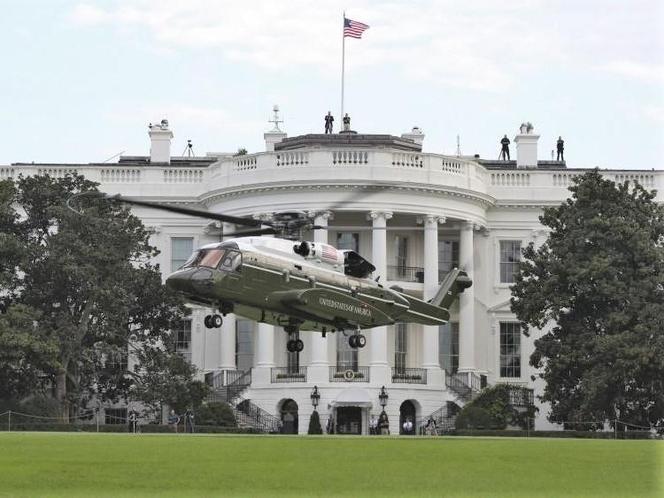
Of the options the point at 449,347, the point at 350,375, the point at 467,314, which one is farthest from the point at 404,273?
the point at 350,375

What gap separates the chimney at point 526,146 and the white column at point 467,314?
29.1 feet

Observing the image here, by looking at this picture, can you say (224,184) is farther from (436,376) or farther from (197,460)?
(197,460)

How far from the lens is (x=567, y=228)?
78875 millimetres

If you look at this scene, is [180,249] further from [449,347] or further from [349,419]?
[449,347]

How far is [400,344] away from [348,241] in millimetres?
5519

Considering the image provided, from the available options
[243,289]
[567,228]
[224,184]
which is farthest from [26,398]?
[243,289]

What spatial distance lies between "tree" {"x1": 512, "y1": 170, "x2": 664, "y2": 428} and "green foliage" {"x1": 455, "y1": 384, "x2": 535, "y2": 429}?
132 inches

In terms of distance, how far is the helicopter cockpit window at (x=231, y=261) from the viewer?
52312mm

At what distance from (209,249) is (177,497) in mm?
23231

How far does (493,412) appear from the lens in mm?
80312

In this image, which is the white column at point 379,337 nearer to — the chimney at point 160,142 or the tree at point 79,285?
the tree at point 79,285

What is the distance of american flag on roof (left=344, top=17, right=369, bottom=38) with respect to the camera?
89.4 m

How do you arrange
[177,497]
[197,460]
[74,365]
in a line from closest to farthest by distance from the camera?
[177,497], [197,460], [74,365]

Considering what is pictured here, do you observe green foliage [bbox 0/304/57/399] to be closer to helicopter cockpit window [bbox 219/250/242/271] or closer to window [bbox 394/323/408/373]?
window [bbox 394/323/408/373]
